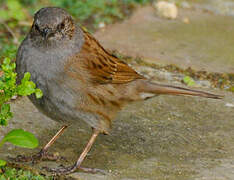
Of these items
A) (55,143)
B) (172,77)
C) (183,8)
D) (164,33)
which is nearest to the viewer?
(55,143)

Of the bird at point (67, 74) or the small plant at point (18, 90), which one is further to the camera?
the bird at point (67, 74)

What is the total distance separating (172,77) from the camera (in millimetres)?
5051

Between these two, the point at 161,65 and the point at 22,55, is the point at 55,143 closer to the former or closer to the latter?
the point at 22,55

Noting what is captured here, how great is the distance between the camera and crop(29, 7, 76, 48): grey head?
143 inches

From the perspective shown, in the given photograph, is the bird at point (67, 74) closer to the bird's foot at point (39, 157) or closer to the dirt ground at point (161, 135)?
the bird's foot at point (39, 157)

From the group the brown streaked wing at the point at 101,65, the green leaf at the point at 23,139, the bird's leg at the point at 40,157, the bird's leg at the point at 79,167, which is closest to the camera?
the green leaf at the point at 23,139

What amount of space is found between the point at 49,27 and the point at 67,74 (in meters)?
0.36

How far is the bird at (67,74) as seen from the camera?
12.0 feet

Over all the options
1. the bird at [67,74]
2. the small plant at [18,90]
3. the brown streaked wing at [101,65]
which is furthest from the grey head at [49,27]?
the small plant at [18,90]

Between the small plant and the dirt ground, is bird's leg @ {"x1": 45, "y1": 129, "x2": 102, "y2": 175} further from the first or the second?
the small plant

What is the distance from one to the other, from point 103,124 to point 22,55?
826 mm

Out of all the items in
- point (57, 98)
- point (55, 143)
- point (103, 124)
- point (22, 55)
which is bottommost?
point (55, 143)

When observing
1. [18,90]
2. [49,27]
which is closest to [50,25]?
[49,27]

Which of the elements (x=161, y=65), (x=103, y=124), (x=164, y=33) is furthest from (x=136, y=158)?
(x=164, y=33)
